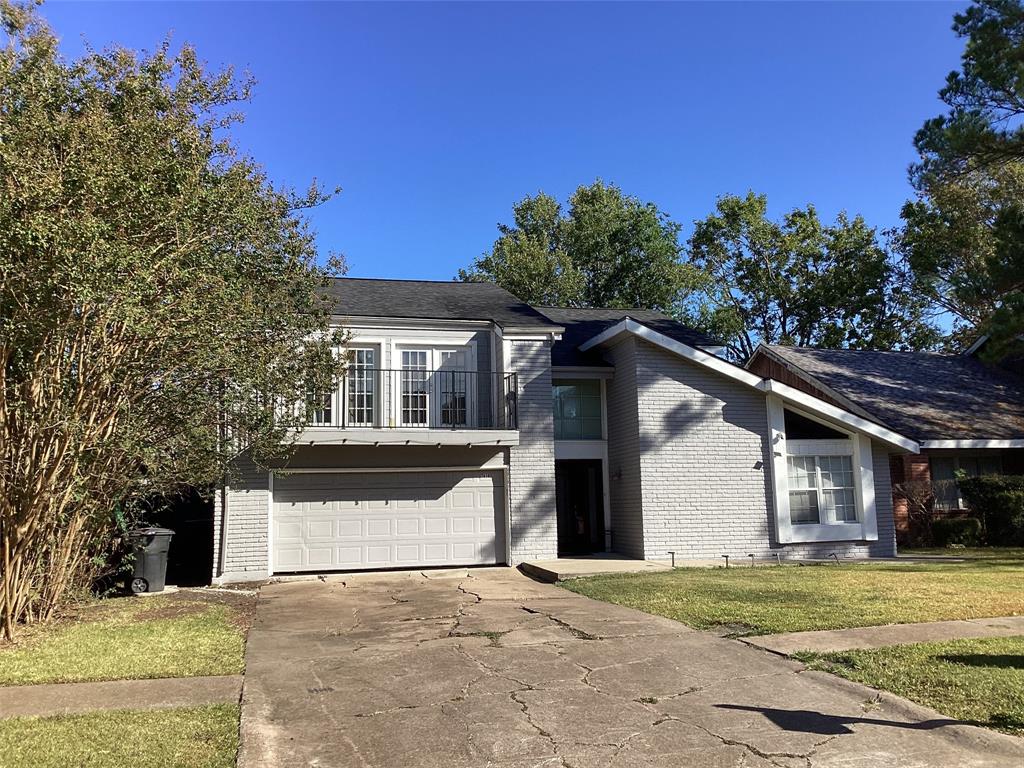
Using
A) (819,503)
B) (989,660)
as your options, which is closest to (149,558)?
(989,660)

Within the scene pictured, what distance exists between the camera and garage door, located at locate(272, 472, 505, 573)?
1436 centimetres

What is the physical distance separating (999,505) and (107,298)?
18.5 metres

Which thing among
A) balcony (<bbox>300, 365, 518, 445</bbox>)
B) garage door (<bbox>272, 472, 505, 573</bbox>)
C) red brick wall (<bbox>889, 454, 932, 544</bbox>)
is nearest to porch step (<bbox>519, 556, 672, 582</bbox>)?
garage door (<bbox>272, 472, 505, 573</bbox>)

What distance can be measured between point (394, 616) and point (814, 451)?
10.3 meters

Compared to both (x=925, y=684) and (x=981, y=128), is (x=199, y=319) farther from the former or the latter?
(x=981, y=128)

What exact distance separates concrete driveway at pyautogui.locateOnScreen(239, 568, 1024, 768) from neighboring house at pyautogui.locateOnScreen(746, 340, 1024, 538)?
12033 mm

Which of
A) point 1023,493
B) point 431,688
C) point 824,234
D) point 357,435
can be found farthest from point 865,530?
point 824,234

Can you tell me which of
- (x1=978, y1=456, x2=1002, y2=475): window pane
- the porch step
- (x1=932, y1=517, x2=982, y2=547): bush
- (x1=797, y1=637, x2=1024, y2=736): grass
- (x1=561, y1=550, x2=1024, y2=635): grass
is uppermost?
(x1=978, y1=456, x2=1002, y2=475): window pane

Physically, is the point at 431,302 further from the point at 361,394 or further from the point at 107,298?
the point at 107,298

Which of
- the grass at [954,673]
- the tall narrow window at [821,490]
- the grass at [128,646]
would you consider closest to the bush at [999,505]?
the tall narrow window at [821,490]

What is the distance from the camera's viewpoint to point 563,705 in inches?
220

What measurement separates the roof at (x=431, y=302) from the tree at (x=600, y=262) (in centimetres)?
1581

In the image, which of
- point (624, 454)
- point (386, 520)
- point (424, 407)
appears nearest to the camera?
point (386, 520)

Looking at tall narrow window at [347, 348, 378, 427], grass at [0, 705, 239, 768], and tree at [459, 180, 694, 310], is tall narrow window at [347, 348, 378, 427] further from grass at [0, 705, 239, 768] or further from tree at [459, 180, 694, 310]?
tree at [459, 180, 694, 310]
